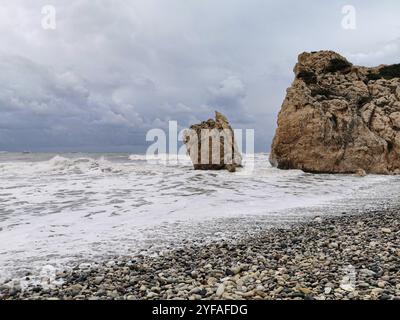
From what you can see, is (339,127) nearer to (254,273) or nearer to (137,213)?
(137,213)

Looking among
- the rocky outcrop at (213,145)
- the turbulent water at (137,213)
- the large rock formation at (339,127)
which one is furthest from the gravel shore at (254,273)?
Answer: the rocky outcrop at (213,145)

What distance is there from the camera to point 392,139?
24.8m

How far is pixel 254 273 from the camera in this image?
495 centimetres

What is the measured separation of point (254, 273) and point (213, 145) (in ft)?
70.8

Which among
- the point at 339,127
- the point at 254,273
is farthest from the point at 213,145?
the point at 254,273

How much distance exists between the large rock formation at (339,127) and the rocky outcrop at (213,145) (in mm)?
3593

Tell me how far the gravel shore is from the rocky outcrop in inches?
758

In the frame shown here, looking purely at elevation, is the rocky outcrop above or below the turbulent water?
above

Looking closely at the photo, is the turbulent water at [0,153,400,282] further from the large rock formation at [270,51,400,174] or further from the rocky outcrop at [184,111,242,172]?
the rocky outcrop at [184,111,242,172]

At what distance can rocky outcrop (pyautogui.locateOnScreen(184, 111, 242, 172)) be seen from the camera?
2622 cm

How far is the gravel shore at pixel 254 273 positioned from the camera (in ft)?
14.2

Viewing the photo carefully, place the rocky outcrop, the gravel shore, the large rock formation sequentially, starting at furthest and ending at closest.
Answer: the rocky outcrop → the large rock formation → the gravel shore

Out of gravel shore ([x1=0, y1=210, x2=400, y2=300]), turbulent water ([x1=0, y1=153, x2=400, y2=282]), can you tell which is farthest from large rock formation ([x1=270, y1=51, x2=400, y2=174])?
gravel shore ([x1=0, y1=210, x2=400, y2=300])
